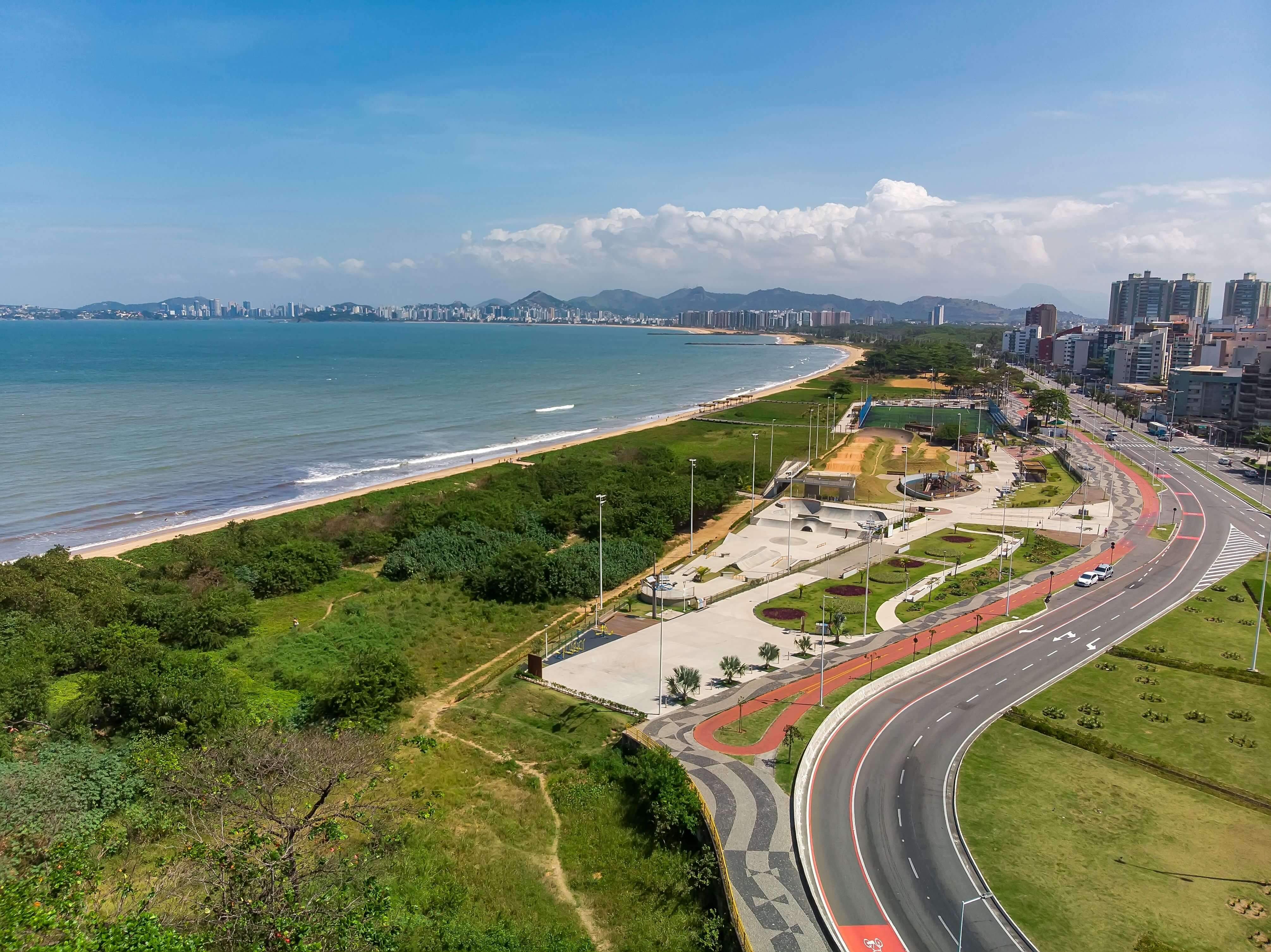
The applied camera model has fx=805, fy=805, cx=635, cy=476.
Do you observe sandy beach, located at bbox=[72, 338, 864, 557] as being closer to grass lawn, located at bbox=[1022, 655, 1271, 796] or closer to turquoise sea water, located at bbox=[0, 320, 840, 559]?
turquoise sea water, located at bbox=[0, 320, 840, 559]

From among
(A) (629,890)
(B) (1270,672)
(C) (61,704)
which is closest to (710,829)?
(A) (629,890)

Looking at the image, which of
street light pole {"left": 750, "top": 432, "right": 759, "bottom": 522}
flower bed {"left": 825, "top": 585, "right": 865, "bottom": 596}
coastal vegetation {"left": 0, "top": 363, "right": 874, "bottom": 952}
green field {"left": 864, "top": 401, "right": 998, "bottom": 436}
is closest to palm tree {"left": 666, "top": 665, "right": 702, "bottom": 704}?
coastal vegetation {"left": 0, "top": 363, "right": 874, "bottom": 952}

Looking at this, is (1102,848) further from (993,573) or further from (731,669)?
(993,573)

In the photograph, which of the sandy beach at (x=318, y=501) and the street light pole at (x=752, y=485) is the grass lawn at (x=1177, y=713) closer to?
the street light pole at (x=752, y=485)

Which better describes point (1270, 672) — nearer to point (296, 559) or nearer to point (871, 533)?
point (871, 533)

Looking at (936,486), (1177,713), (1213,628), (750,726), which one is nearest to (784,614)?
(750,726)

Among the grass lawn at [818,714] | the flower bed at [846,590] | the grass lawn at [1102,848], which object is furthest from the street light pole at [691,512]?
the grass lawn at [1102,848]

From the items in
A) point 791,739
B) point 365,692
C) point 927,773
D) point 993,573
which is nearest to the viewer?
point 927,773
